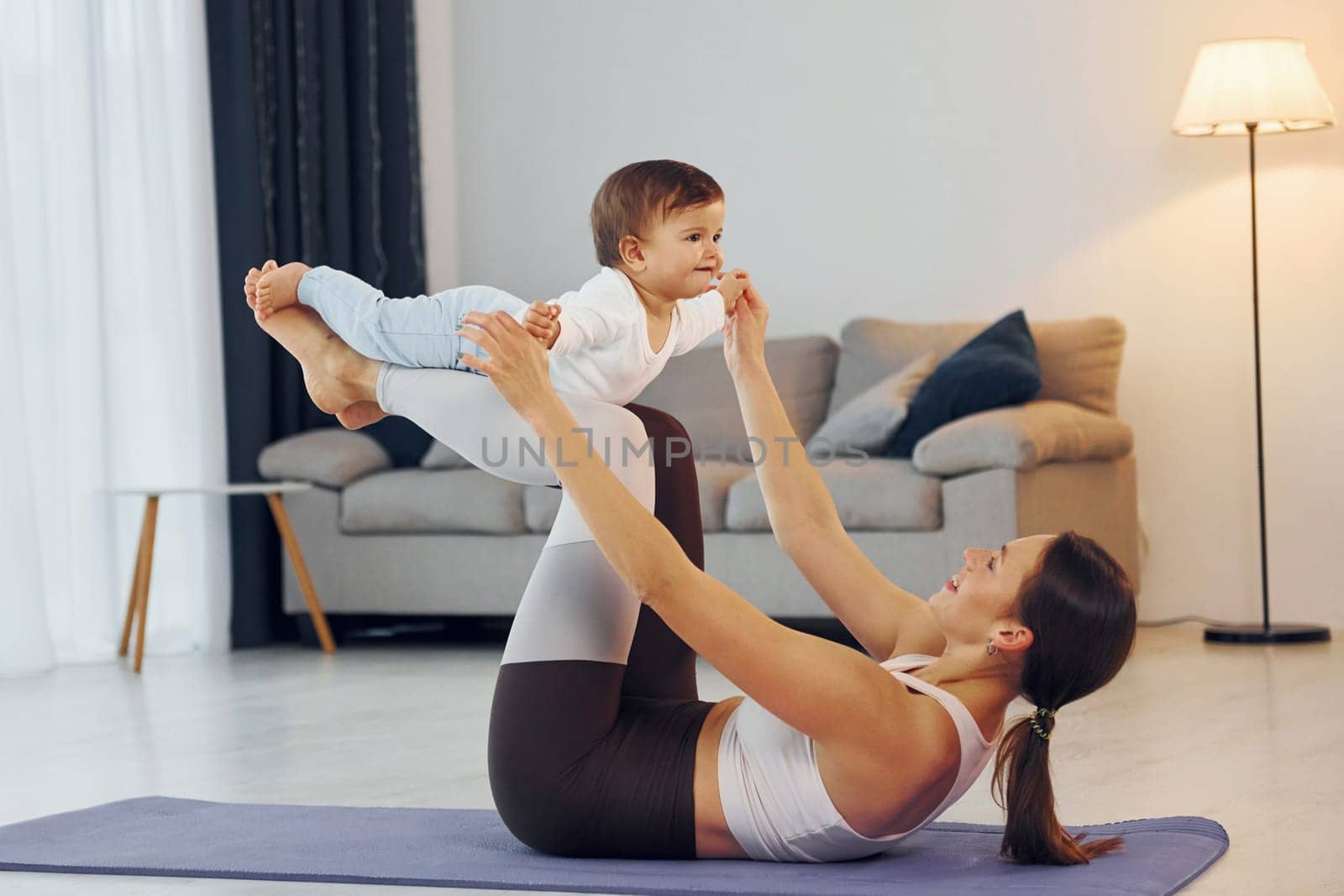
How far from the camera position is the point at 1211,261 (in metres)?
4.84

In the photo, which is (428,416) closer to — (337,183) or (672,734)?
(672,734)

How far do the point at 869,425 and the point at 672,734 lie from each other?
8.83 feet

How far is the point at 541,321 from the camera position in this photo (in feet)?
6.08

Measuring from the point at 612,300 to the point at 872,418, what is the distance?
2463 millimetres

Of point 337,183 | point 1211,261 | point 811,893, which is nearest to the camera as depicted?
point 811,893

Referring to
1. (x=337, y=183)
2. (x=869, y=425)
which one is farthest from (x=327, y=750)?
(x=337, y=183)

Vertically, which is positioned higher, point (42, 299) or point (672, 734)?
point (42, 299)

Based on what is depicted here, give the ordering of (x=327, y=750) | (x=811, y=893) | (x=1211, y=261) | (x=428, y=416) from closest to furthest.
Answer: (x=811, y=893)
(x=428, y=416)
(x=327, y=750)
(x=1211, y=261)

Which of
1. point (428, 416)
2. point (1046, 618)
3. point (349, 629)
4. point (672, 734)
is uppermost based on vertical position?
point (428, 416)

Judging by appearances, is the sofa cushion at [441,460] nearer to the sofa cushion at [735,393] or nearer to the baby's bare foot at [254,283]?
the sofa cushion at [735,393]

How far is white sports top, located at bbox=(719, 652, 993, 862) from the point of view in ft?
5.87

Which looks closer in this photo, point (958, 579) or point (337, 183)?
point (958, 579)

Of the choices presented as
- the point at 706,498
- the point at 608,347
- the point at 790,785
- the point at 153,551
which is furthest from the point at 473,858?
the point at 153,551

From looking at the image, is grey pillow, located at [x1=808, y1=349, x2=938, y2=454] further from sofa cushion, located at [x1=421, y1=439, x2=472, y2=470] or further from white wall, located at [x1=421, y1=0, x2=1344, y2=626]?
sofa cushion, located at [x1=421, y1=439, x2=472, y2=470]
